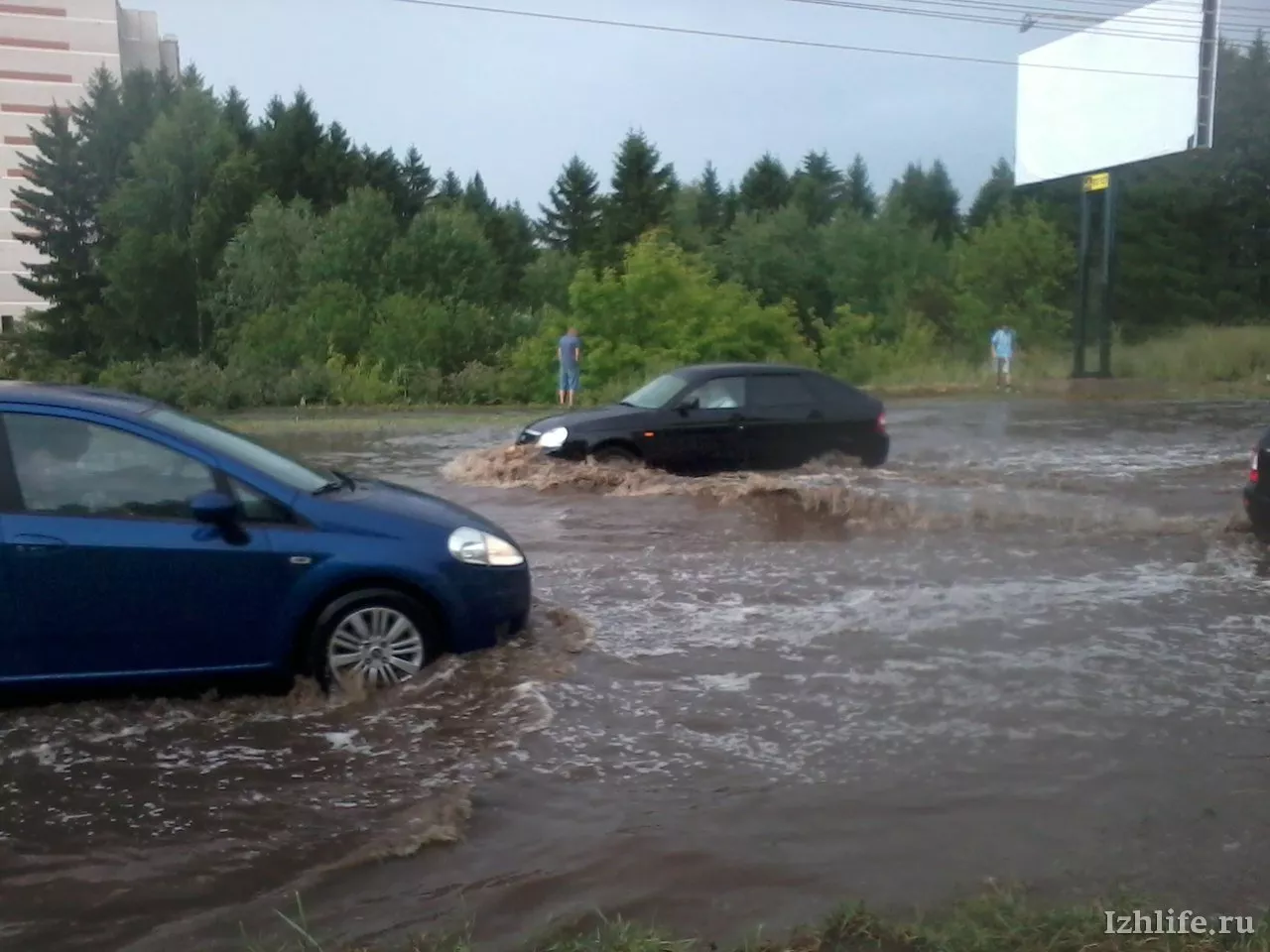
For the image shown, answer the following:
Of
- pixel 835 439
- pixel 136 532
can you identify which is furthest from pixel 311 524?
pixel 835 439

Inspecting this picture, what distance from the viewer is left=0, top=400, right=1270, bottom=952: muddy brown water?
4.31 m

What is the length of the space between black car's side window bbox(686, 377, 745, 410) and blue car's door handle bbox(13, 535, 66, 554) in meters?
9.00

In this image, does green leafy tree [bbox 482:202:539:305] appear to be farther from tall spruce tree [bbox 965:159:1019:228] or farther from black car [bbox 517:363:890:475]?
black car [bbox 517:363:890:475]

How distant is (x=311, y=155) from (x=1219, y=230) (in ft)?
135

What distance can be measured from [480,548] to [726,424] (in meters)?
7.86

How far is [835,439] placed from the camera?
14680mm

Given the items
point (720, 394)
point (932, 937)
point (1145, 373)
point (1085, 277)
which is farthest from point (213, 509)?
point (1145, 373)

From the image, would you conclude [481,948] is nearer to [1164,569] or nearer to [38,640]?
[38,640]

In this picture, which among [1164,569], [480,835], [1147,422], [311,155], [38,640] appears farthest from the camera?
[311,155]

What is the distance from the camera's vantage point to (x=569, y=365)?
26.4 meters

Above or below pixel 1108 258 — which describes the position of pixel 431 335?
below

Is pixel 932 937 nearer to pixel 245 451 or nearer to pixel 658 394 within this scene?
pixel 245 451

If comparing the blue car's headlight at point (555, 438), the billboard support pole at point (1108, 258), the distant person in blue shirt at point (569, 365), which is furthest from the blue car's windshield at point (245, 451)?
the billboard support pole at point (1108, 258)

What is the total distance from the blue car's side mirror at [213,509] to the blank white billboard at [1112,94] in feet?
96.9
